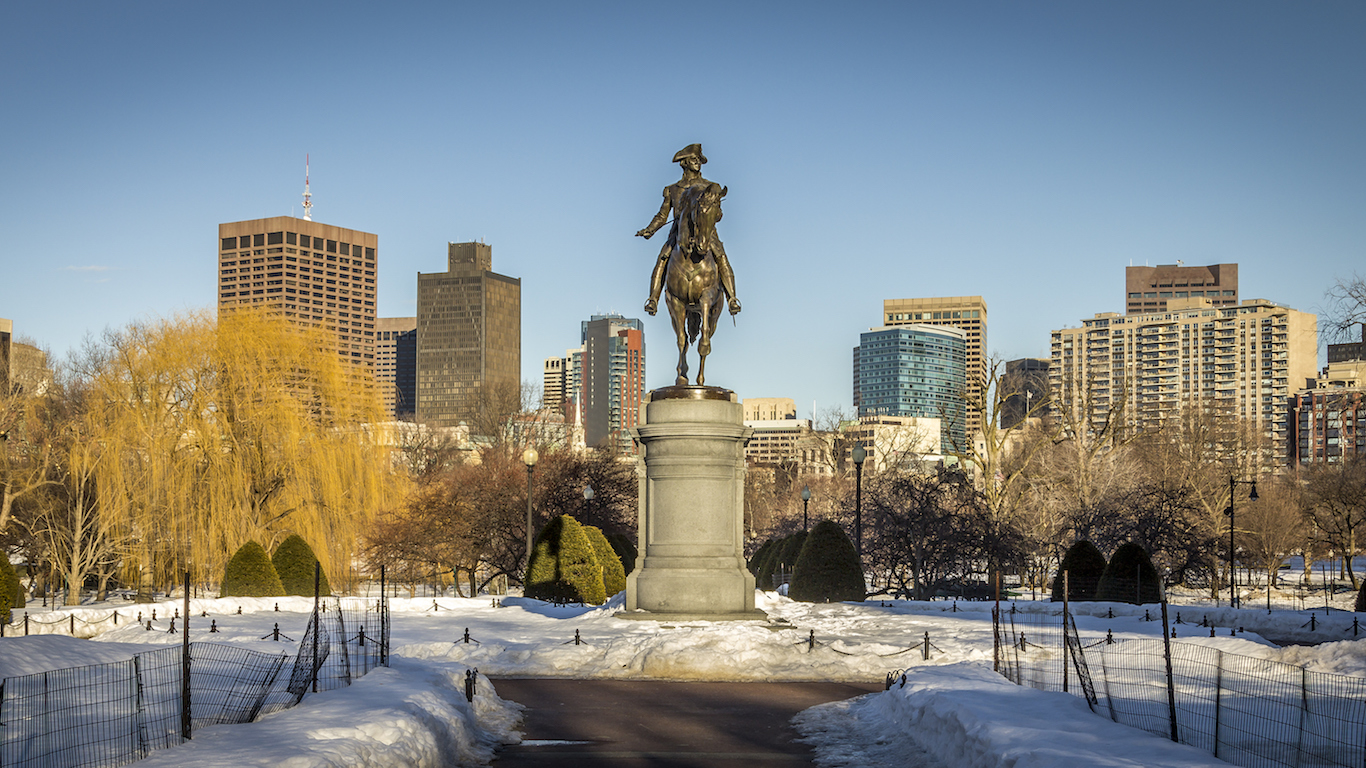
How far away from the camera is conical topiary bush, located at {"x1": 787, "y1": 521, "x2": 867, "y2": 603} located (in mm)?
28781

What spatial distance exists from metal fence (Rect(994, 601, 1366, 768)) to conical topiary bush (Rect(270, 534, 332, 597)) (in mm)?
18529

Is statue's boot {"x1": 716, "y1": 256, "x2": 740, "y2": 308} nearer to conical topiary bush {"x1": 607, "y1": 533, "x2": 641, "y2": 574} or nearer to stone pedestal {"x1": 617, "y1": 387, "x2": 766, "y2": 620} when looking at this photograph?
stone pedestal {"x1": 617, "y1": 387, "x2": 766, "y2": 620}

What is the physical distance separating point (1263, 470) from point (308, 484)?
9125 cm

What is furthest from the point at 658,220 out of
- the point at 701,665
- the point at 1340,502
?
the point at 1340,502

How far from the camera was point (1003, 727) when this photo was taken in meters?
10.3

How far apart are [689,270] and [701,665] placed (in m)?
7.87

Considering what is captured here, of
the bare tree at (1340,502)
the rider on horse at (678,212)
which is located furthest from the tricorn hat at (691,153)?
the bare tree at (1340,502)

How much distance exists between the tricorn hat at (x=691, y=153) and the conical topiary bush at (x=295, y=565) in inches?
594

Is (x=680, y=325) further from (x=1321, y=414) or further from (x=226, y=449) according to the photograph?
(x=1321, y=414)

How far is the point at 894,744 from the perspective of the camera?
1215cm

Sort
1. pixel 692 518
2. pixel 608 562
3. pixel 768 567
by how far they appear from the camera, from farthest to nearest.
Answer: pixel 768 567 → pixel 608 562 → pixel 692 518

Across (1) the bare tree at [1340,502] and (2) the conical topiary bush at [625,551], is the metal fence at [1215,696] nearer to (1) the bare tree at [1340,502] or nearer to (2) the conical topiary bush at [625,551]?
(2) the conical topiary bush at [625,551]

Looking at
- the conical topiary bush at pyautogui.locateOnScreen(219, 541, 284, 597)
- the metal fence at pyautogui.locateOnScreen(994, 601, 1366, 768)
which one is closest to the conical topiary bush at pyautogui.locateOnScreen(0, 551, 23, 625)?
the conical topiary bush at pyautogui.locateOnScreen(219, 541, 284, 597)

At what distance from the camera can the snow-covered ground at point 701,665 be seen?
976cm
